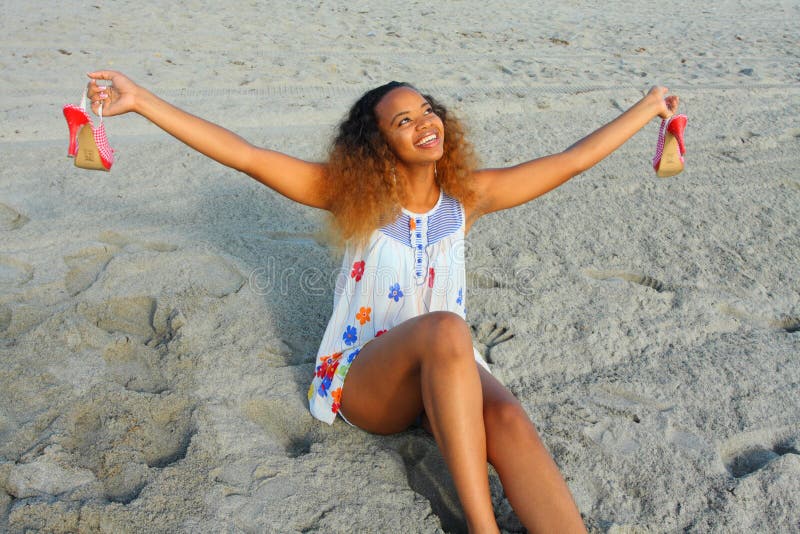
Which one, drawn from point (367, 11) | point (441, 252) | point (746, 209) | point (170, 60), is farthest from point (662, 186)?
point (367, 11)

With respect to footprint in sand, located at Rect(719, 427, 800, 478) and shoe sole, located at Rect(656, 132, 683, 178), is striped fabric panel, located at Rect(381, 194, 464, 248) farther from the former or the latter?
footprint in sand, located at Rect(719, 427, 800, 478)

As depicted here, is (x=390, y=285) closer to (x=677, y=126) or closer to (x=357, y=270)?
(x=357, y=270)

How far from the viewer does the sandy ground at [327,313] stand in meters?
2.13

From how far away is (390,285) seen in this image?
7.97ft

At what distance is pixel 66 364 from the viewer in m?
2.61

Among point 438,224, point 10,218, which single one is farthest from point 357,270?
point 10,218

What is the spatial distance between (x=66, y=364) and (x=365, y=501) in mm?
1237

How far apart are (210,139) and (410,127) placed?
2.08ft

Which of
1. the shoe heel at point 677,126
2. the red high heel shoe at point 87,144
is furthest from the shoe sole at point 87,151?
the shoe heel at point 677,126

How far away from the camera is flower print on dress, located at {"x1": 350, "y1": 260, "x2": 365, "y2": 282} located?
2.47 m

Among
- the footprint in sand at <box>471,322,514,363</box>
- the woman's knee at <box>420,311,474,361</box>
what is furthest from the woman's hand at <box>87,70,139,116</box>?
the footprint in sand at <box>471,322,514,363</box>

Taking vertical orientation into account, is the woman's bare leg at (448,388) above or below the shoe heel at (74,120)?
below

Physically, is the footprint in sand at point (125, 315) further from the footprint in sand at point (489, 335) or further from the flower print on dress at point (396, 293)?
the footprint in sand at point (489, 335)

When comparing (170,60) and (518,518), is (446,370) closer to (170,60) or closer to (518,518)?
(518,518)
